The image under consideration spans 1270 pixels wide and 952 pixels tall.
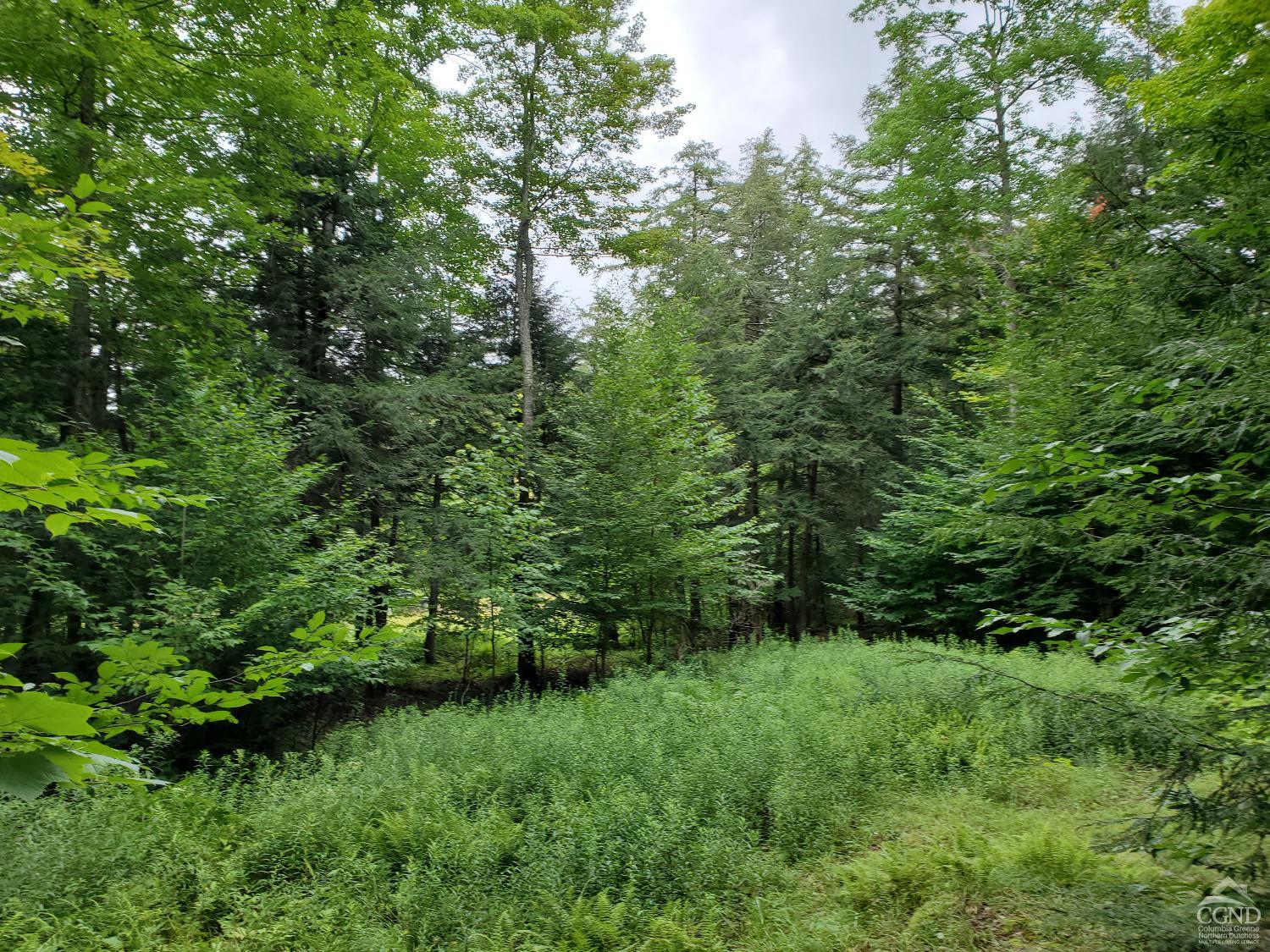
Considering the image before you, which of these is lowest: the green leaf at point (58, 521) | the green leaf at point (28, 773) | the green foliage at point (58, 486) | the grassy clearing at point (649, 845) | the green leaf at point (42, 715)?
the grassy clearing at point (649, 845)

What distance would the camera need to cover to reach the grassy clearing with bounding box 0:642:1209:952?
126 inches

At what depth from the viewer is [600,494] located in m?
11.6

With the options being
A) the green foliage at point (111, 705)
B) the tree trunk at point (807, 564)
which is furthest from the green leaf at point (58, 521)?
the tree trunk at point (807, 564)

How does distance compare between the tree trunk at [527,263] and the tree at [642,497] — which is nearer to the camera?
the tree at [642,497]

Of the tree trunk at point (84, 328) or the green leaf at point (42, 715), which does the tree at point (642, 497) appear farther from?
the green leaf at point (42, 715)

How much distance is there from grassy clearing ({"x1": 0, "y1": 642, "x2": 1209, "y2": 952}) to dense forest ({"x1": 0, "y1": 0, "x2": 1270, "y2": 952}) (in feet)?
0.11

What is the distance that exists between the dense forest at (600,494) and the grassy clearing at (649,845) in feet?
0.11

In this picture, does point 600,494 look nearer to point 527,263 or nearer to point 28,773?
point 527,263

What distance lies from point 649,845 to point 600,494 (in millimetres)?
7954

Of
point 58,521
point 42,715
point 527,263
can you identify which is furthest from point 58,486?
point 527,263

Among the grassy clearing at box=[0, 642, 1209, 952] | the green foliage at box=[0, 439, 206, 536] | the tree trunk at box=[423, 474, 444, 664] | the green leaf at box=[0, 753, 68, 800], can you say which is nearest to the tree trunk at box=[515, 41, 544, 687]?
the tree trunk at box=[423, 474, 444, 664]

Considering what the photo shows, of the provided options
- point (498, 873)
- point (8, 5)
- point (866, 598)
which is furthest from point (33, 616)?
point (866, 598)

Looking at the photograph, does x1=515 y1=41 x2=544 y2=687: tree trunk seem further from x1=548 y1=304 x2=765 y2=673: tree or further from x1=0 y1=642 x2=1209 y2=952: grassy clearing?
x1=0 y1=642 x2=1209 y2=952: grassy clearing

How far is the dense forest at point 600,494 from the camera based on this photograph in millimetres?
2590
